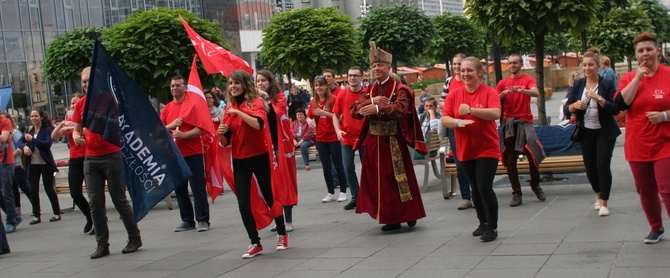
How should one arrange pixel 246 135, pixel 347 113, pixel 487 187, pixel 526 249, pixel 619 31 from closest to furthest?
1. pixel 526 249
2. pixel 487 187
3. pixel 246 135
4. pixel 347 113
5. pixel 619 31

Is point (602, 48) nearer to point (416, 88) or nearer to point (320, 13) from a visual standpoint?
point (320, 13)

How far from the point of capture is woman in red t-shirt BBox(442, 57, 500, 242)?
8289 millimetres

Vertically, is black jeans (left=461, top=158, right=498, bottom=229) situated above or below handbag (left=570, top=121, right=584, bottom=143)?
below

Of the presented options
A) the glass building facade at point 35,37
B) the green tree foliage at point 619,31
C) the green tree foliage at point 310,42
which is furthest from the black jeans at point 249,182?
the glass building facade at point 35,37

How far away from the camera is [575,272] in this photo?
6574mm

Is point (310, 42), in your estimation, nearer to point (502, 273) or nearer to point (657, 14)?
point (502, 273)

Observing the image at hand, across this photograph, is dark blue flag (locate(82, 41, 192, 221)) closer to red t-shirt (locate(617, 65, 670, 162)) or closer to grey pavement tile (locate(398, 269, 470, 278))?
grey pavement tile (locate(398, 269, 470, 278))

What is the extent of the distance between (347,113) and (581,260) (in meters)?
4.97

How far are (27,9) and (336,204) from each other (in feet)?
120

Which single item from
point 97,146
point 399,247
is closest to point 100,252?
point 97,146

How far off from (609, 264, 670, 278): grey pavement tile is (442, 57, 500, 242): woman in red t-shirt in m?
1.81

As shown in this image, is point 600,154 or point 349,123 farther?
point 349,123

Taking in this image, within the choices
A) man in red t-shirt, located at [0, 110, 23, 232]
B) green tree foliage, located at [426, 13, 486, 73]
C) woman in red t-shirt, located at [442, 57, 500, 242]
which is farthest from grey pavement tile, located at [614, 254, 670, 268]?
green tree foliage, located at [426, 13, 486, 73]

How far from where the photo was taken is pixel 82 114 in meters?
9.48
